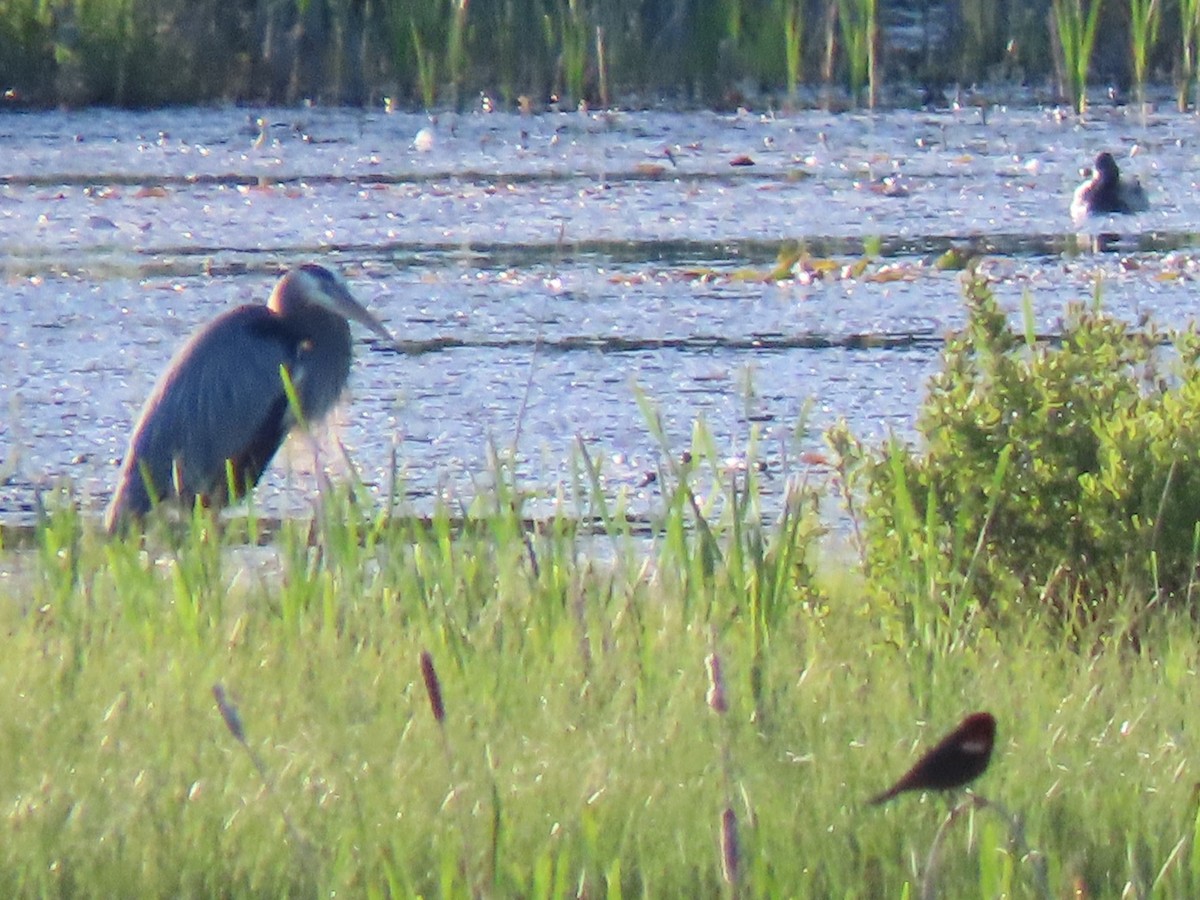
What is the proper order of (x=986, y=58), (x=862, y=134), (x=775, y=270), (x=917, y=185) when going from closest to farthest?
(x=775, y=270) → (x=917, y=185) → (x=862, y=134) → (x=986, y=58)

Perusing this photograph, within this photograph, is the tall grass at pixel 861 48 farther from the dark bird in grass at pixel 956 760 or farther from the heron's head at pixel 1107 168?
the dark bird in grass at pixel 956 760

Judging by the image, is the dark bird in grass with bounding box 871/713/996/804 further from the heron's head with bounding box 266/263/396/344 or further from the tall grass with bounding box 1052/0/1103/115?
the tall grass with bounding box 1052/0/1103/115

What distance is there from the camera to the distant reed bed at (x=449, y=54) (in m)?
9.19

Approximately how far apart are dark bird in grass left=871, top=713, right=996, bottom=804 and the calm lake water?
1344 mm

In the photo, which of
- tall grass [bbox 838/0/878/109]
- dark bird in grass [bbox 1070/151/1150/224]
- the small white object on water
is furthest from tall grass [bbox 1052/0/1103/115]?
the small white object on water

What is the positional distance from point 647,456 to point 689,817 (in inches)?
81.9

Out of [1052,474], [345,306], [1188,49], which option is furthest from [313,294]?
[1188,49]

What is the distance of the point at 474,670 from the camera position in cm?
263

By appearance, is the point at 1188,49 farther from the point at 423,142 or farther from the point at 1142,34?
the point at 423,142

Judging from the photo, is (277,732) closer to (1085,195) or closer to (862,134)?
(1085,195)

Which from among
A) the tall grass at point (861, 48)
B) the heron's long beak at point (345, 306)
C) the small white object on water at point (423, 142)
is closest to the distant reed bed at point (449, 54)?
the tall grass at point (861, 48)

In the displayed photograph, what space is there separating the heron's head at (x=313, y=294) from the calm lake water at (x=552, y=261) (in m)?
0.23

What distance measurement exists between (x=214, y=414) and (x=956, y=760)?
277 centimetres

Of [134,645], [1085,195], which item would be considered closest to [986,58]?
[1085,195]
